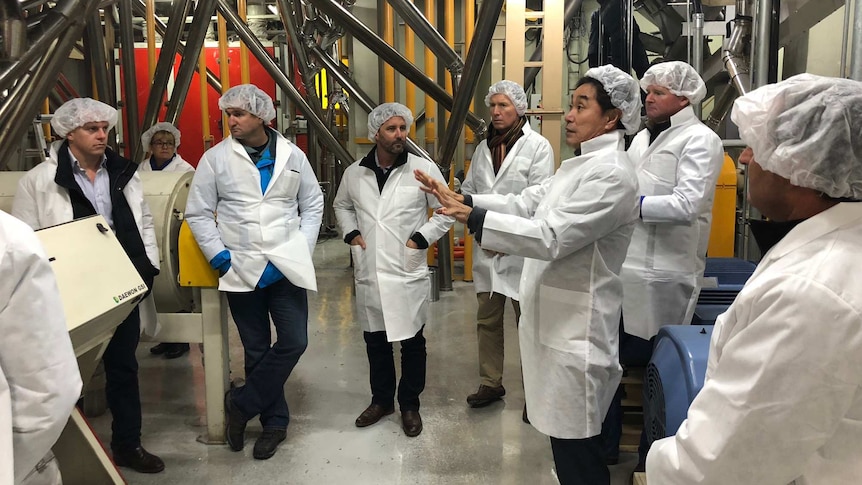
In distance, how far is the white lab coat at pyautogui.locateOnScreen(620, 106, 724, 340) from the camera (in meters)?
2.10

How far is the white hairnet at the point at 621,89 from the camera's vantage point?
1.69 meters

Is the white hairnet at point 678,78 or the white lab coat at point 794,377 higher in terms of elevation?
the white hairnet at point 678,78

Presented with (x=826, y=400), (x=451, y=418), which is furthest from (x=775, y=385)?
(x=451, y=418)

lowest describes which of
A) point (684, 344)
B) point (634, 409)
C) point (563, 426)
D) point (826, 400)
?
point (634, 409)

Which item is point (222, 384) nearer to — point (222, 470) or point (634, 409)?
point (222, 470)

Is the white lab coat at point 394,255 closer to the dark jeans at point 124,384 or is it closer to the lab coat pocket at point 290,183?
the lab coat pocket at point 290,183

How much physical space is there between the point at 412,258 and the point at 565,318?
3.08 feet

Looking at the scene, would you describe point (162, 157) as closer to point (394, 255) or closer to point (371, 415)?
point (394, 255)

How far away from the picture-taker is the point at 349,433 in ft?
8.50

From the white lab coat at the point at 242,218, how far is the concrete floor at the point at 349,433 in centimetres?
69

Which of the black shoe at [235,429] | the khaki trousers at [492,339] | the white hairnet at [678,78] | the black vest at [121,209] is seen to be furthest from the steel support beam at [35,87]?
the white hairnet at [678,78]

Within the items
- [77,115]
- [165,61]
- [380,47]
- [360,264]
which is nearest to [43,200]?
[77,115]

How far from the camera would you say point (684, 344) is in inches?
63.5

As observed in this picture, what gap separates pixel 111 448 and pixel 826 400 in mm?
2451
